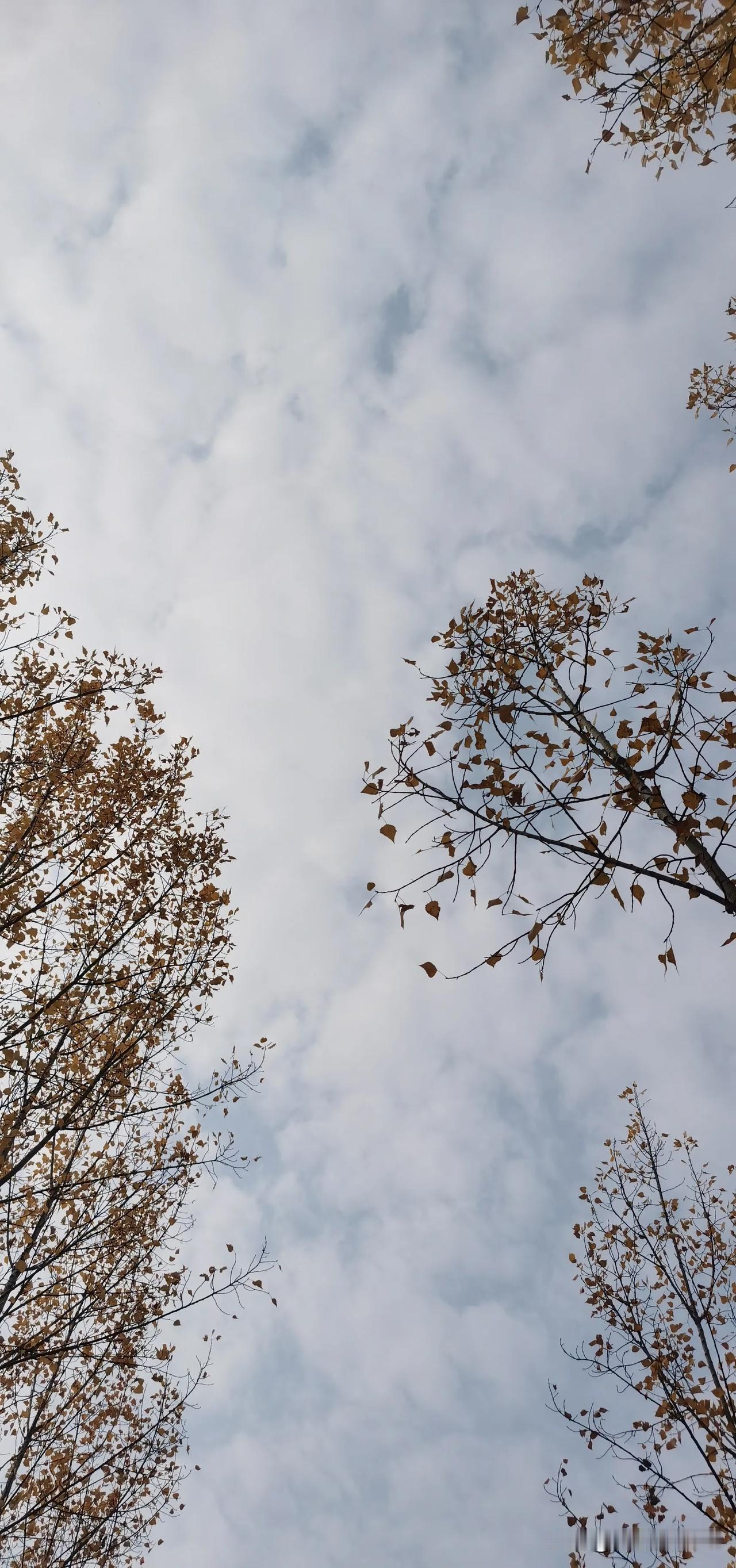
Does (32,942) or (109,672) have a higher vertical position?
(109,672)

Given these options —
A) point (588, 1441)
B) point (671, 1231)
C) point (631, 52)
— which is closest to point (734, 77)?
point (631, 52)

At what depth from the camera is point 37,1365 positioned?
6.01 metres

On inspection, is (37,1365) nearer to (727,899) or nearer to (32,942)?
(32,942)

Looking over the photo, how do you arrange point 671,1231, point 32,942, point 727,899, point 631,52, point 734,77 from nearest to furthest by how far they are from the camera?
point 727,899 < point 734,77 < point 631,52 < point 32,942 < point 671,1231

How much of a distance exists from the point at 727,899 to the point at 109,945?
4534 mm

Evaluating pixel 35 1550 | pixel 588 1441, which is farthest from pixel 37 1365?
pixel 588 1441

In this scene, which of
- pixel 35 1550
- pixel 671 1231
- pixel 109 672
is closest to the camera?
pixel 109 672

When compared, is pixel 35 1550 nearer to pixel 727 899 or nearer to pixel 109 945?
pixel 109 945

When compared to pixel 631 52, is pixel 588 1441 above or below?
below

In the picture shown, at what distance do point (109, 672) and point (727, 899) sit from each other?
197 inches

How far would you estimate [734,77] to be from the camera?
11.0ft

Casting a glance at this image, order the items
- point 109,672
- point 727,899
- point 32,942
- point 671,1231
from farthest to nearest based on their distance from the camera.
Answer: point 671,1231
point 109,672
point 32,942
point 727,899

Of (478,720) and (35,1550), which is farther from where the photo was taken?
(35,1550)

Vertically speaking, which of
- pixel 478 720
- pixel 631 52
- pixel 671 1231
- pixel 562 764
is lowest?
pixel 671 1231
